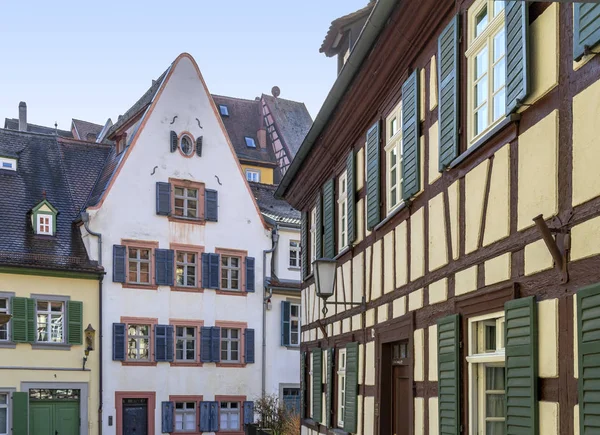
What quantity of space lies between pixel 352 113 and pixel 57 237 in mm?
17868

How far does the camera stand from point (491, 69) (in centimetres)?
716

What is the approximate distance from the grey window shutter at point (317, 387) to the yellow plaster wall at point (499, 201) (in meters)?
8.92

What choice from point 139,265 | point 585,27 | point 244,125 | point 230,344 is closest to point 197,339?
point 230,344

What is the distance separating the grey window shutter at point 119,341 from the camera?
27406mm

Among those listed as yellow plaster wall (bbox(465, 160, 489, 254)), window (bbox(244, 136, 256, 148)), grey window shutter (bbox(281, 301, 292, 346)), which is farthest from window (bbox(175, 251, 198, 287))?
yellow plaster wall (bbox(465, 160, 489, 254))

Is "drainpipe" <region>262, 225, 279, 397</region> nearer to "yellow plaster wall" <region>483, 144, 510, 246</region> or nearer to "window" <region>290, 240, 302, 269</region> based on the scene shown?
"window" <region>290, 240, 302, 269</region>

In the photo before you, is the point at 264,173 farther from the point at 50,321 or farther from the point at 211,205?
the point at 50,321

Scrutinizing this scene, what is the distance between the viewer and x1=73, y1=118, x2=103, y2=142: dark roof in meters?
48.2

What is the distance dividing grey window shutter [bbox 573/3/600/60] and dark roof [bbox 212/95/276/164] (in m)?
36.8

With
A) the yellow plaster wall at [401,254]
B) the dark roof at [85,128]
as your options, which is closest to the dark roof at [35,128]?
the dark roof at [85,128]

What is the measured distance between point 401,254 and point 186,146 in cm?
2102

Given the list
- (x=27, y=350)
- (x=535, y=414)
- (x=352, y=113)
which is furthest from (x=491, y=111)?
(x=27, y=350)

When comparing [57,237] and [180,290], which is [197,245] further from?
[57,237]

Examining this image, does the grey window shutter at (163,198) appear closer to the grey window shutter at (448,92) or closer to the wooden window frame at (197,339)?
the wooden window frame at (197,339)
